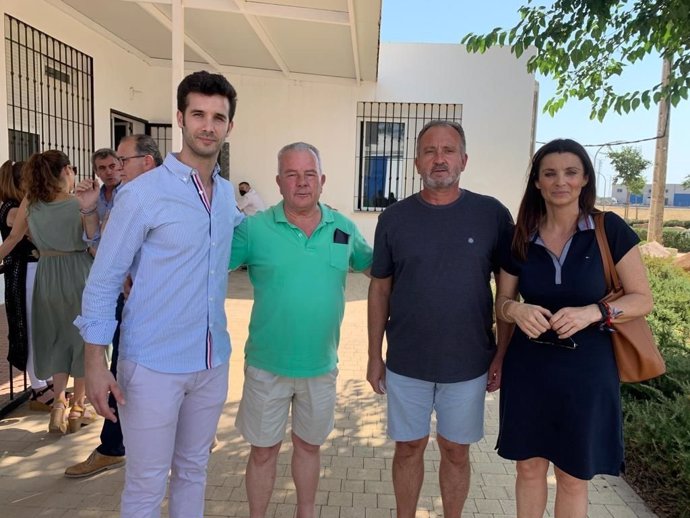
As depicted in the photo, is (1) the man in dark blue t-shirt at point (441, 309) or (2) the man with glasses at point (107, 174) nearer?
(1) the man in dark blue t-shirt at point (441, 309)

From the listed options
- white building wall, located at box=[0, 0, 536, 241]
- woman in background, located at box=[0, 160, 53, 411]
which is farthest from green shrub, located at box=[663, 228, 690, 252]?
woman in background, located at box=[0, 160, 53, 411]

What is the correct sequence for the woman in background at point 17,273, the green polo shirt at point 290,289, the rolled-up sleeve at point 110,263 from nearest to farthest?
the rolled-up sleeve at point 110,263 < the green polo shirt at point 290,289 < the woman in background at point 17,273

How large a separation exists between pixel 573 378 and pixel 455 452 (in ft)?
2.43

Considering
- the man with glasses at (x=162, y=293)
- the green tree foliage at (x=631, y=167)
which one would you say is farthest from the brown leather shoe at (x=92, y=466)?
the green tree foliage at (x=631, y=167)

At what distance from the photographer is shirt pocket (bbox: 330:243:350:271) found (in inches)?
98.7

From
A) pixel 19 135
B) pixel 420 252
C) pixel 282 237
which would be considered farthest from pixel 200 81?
pixel 19 135

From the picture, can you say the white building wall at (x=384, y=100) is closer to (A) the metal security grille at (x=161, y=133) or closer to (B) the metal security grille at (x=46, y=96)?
(A) the metal security grille at (x=161, y=133)

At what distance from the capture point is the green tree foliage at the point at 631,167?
96.9 feet

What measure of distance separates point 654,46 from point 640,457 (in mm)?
3014

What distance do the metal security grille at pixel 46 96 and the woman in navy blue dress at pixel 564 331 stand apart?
23.9 feet

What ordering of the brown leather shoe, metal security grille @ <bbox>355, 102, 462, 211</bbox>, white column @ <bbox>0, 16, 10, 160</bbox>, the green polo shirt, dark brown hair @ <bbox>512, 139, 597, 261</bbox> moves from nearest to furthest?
1. dark brown hair @ <bbox>512, 139, 597, 261</bbox>
2. the green polo shirt
3. the brown leather shoe
4. white column @ <bbox>0, 16, 10, 160</bbox>
5. metal security grille @ <bbox>355, 102, 462, 211</bbox>

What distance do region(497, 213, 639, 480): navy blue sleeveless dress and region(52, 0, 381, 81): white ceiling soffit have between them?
567cm

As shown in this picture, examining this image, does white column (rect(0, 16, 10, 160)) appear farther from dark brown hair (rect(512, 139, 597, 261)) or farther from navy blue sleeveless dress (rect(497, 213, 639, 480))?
navy blue sleeveless dress (rect(497, 213, 639, 480))

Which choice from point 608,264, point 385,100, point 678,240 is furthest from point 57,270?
point 678,240
